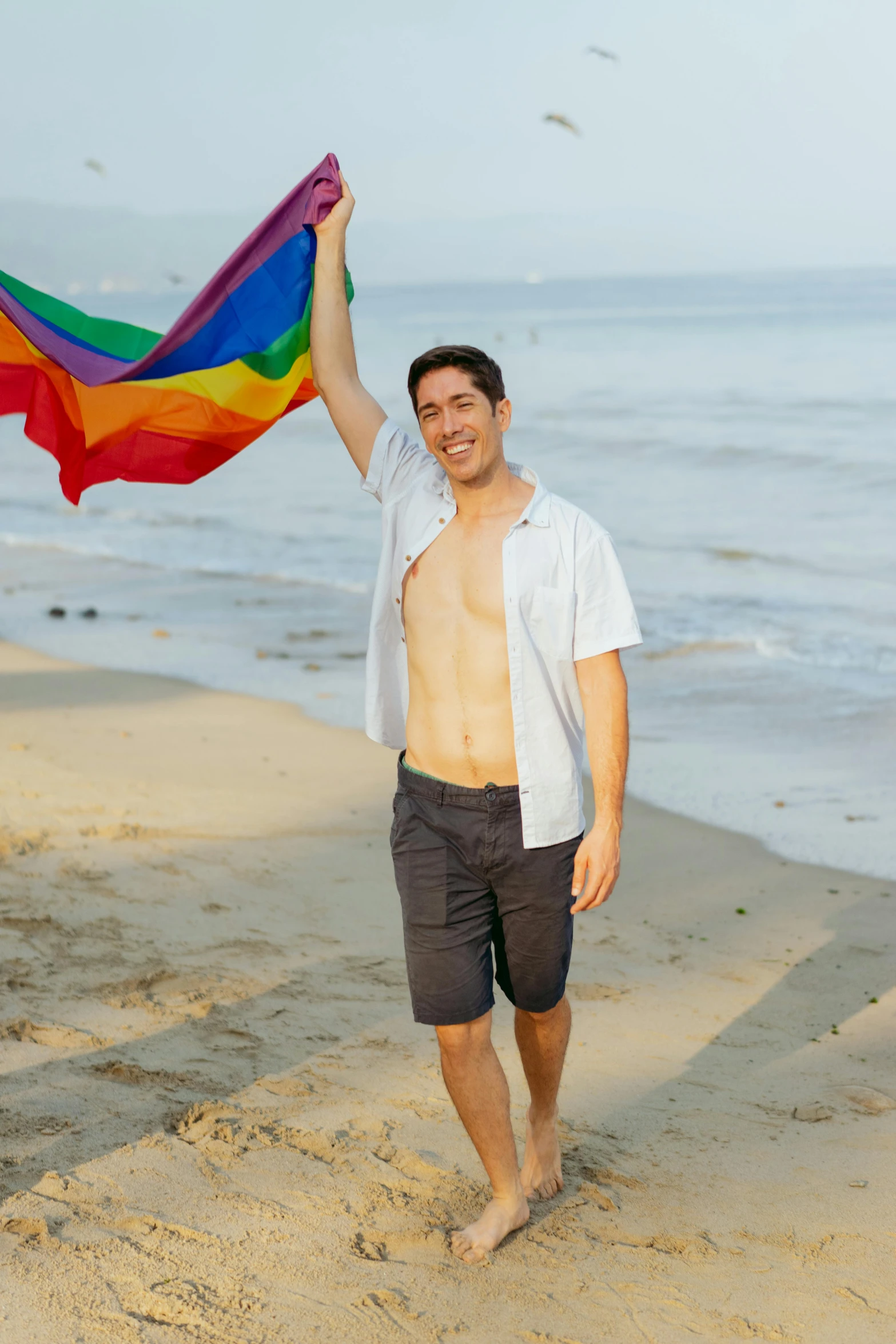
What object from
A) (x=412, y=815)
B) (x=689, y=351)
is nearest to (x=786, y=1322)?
(x=412, y=815)

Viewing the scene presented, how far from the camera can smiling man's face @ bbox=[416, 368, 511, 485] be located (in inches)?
129

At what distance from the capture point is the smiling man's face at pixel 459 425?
3271 mm

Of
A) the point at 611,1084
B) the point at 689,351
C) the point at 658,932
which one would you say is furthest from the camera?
the point at 689,351

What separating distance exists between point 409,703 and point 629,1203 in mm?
1529

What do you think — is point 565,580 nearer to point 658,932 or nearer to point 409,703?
point 409,703

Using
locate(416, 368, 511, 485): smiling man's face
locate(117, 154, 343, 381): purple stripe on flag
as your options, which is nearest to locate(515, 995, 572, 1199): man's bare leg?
locate(416, 368, 511, 485): smiling man's face

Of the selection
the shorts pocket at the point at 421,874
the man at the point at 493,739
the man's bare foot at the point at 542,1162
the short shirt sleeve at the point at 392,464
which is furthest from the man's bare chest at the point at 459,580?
the man's bare foot at the point at 542,1162

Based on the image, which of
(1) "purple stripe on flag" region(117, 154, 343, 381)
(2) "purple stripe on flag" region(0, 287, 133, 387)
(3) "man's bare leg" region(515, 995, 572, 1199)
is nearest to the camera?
(3) "man's bare leg" region(515, 995, 572, 1199)

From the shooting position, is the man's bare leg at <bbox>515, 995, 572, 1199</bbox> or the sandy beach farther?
the man's bare leg at <bbox>515, 995, 572, 1199</bbox>

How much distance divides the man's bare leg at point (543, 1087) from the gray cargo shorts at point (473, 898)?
0.14 metres

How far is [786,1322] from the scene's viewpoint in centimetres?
304

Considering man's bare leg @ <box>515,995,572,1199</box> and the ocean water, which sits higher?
the ocean water

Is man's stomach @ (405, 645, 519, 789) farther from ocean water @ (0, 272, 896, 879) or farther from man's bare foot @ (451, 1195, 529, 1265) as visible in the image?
ocean water @ (0, 272, 896, 879)

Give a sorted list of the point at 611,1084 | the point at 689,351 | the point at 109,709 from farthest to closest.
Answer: the point at 689,351 < the point at 109,709 < the point at 611,1084
